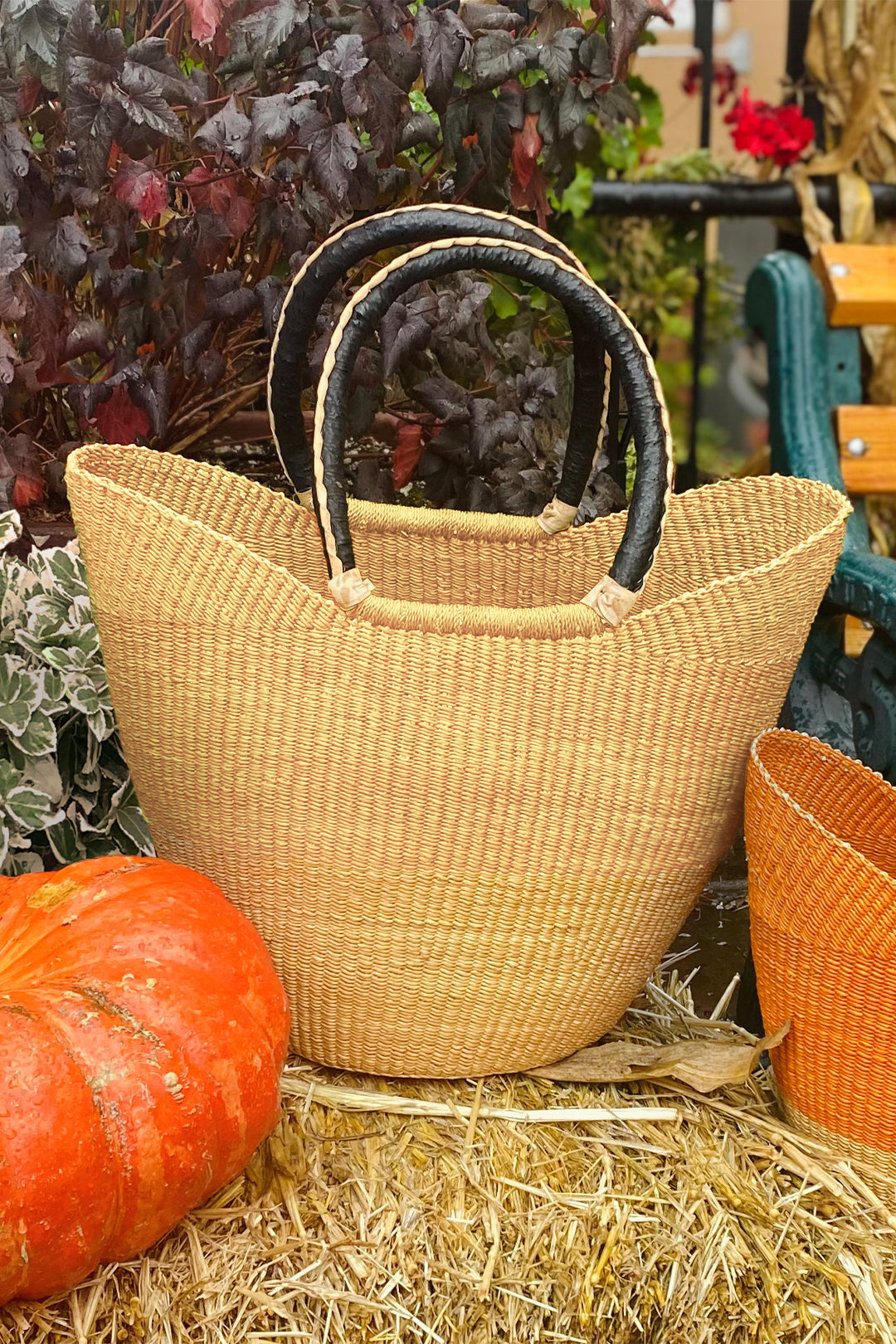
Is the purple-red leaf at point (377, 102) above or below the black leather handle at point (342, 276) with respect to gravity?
above

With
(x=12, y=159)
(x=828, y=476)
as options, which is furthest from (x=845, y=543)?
(x=12, y=159)

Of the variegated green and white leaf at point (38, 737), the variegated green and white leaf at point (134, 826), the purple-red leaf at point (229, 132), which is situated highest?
the purple-red leaf at point (229, 132)

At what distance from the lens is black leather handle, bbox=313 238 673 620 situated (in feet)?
3.48

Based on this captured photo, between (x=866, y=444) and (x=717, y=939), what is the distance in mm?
947

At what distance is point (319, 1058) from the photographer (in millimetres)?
1246

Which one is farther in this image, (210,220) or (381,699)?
(210,220)

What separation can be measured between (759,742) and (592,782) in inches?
7.3

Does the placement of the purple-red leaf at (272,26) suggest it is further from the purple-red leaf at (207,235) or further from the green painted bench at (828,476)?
the green painted bench at (828,476)

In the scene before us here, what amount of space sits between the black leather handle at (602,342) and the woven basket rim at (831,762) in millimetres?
208

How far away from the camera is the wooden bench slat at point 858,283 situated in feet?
6.99

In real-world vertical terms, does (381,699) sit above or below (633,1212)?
above

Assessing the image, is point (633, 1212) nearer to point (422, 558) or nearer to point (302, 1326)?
point (302, 1326)

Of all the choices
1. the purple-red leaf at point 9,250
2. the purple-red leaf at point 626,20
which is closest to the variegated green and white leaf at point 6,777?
the purple-red leaf at point 9,250

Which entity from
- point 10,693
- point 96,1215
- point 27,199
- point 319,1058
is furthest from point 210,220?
point 96,1215
